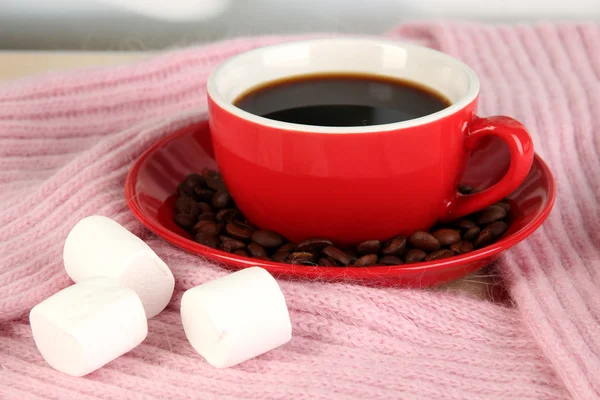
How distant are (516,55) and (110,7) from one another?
2.73 ft

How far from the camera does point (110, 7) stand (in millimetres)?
1550

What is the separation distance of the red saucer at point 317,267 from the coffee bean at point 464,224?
0.04m

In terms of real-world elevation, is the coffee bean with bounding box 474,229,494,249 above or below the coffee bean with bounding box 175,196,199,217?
above

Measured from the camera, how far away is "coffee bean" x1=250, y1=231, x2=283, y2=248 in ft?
2.57

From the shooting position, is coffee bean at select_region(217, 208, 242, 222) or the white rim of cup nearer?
the white rim of cup

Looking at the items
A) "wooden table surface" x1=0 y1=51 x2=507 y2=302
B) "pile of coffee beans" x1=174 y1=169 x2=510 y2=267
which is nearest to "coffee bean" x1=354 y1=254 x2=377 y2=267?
"pile of coffee beans" x1=174 y1=169 x2=510 y2=267

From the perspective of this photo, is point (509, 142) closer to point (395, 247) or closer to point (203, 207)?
point (395, 247)

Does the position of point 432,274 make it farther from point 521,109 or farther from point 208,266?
point 521,109

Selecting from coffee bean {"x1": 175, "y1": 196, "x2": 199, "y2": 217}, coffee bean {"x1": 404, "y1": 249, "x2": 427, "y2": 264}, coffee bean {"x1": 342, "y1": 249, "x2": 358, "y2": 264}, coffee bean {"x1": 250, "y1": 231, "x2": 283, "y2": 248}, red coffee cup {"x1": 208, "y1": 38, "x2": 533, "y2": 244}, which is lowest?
coffee bean {"x1": 175, "y1": 196, "x2": 199, "y2": 217}

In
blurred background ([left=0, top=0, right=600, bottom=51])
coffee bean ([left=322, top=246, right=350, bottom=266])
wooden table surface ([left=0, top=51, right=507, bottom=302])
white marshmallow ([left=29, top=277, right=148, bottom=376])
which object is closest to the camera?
white marshmallow ([left=29, top=277, right=148, bottom=376])

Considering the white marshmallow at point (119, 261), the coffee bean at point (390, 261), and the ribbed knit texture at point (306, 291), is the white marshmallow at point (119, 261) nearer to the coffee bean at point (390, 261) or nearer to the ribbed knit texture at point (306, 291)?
the ribbed knit texture at point (306, 291)

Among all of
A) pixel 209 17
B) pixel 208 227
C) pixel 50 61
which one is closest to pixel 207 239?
pixel 208 227

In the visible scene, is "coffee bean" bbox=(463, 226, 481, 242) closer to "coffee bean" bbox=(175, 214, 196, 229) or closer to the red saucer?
the red saucer

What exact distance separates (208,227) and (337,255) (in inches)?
6.2
